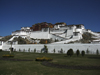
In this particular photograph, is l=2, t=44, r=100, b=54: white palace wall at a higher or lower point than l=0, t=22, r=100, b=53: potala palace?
lower

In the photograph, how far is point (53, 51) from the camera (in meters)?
31.9

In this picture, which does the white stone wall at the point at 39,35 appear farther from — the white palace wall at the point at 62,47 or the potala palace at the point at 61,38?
the white palace wall at the point at 62,47

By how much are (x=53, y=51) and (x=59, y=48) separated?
2.09m

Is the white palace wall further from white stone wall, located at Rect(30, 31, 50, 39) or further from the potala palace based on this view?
white stone wall, located at Rect(30, 31, 50, 39)

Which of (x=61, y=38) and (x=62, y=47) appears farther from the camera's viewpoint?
(x=61, y=38)

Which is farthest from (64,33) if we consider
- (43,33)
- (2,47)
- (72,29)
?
(2,47)

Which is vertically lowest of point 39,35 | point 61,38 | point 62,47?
point 62,47

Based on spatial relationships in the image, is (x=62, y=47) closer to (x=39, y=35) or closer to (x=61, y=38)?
(x=61, y=38)

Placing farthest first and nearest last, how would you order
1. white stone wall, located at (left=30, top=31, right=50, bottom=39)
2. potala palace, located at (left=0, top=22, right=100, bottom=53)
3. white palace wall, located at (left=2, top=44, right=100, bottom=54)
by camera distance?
white stone wall, located at (left=30, top=31, right=50, bottom=39), potala palace, located at (left=0, top=22, right=100, bottom=53), white palace wall, located at (left=2, top=44, right=100, bottom=54)

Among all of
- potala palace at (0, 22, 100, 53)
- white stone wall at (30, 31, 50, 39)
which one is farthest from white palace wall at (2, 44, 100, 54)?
white stone wall at (30, 31, 50, 39)

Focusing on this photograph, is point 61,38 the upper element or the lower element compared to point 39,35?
lower

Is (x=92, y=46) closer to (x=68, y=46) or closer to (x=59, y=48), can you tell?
(x=68, y=46)

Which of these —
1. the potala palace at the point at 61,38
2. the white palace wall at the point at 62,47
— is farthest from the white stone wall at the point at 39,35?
the white palace wall at the point at 62,47

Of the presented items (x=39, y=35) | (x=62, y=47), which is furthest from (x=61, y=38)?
(x=62, y=47)
